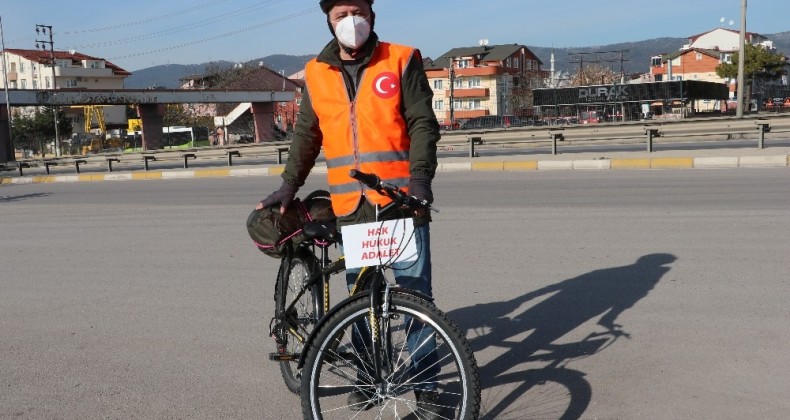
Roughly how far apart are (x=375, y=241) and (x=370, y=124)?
0.60m

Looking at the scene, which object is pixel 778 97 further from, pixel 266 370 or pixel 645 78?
pixel 266 370

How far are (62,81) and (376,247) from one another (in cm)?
12747

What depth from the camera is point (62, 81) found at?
394 feet

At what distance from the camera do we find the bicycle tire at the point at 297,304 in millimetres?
4250

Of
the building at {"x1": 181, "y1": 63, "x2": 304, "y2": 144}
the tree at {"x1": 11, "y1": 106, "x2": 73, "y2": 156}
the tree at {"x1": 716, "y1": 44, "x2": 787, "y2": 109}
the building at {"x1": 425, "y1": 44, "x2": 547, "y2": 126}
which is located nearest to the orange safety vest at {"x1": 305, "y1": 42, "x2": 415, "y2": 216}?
the tree at {"x1": 716, "y1": 44, "x2": 787, "y2": 109}

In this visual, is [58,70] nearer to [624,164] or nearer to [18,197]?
[18,197]

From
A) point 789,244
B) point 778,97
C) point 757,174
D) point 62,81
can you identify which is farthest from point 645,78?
point 789,244

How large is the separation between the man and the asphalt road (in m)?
0.99

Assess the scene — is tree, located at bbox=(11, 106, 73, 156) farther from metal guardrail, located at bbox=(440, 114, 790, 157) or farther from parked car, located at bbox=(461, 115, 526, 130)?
metal guardrail, located at bbox=(440, 114, 790, 157)

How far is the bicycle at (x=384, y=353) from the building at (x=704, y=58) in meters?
108

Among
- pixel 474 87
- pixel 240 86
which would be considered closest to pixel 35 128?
pixel 240 86

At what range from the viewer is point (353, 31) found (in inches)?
146

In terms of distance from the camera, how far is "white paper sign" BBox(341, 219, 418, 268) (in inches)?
135

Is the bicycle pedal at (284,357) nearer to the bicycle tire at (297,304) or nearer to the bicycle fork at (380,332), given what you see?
the bicycle tire at (297,304)
